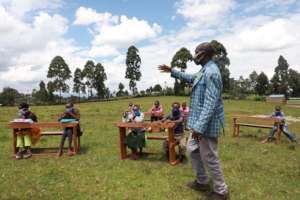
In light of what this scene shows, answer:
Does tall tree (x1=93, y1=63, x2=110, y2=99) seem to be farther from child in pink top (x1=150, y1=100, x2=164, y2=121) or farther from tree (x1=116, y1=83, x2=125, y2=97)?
child in pink top (x1=150, y1=100, x2=164, y2=121)

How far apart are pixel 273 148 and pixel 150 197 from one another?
5.36 metres

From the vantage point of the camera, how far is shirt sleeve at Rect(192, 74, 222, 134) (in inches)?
159

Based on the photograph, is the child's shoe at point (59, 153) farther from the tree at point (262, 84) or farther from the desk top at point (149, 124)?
the tree at point (262, 84)

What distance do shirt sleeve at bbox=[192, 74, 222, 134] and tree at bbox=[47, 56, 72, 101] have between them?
173 ft

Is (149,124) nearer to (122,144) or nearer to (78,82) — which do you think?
(122,144)

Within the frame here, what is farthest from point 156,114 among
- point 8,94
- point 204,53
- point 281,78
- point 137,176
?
point 8,94

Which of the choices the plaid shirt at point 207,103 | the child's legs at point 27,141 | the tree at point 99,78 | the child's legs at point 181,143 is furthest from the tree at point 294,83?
the plaid shirt at point 207,103

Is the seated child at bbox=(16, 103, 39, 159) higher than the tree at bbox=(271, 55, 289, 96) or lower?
lower

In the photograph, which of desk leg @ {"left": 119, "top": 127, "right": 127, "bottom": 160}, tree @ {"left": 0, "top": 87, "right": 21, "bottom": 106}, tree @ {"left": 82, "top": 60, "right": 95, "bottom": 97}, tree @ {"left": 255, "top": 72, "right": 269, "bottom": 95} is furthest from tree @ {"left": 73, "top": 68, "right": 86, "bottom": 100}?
desk leg @ {"left": 119, "top": 127, "right": 127, "bottom": 160}

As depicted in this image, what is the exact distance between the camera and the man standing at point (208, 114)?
408 cm

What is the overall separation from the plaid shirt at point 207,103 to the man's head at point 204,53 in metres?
0.10

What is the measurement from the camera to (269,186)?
204 inches

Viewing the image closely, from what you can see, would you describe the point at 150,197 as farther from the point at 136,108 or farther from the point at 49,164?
the point at 136,108

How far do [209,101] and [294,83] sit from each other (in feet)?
249
